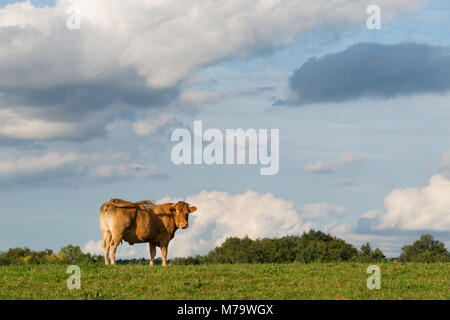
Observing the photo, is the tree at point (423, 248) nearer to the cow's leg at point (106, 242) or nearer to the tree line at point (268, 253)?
the tree line at point (268, 253)

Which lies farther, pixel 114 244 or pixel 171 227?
pixel 171 227

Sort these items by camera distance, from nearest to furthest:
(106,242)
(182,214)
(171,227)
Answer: (106,242), (182,214), (171,227)

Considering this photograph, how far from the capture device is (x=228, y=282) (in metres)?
19.3

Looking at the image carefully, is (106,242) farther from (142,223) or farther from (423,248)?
(423,248)

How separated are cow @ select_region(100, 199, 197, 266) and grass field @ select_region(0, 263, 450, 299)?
2839mm

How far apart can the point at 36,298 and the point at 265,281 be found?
721 cm

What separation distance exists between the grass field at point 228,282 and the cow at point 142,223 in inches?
112

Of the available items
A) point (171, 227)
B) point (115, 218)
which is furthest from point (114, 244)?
point (171, 227)

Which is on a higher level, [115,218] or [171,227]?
[115,218]

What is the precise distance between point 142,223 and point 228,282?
7363 mm

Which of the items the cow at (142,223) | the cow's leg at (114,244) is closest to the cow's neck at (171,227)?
the cow at (142,223)

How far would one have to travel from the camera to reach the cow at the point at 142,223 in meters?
25.2
